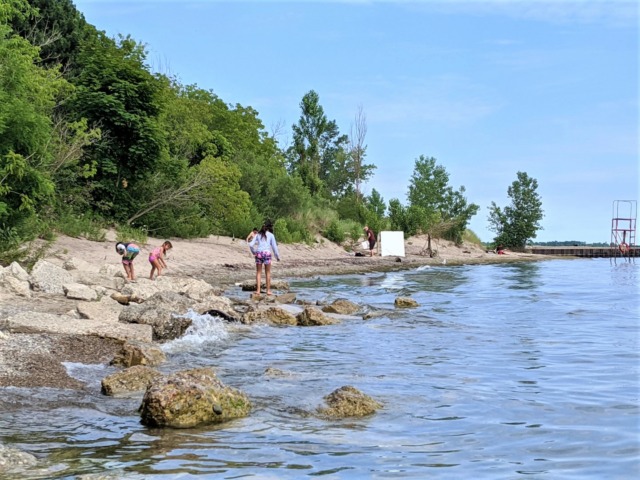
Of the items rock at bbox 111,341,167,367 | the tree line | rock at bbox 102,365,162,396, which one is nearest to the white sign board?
the tree line

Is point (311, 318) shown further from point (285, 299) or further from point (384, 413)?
point (384, 413)

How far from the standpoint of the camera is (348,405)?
6.97 meters

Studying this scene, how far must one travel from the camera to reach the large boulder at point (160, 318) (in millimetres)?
11992

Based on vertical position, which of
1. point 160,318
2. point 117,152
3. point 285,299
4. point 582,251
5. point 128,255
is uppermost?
point 117,152

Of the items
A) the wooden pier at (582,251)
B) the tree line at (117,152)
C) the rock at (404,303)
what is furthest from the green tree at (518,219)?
the rock at (404,303)

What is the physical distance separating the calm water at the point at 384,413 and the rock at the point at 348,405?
0.49 ft

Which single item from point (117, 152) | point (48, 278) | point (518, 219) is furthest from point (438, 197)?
point (48, 278)

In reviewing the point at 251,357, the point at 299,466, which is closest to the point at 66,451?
the point at 299,466

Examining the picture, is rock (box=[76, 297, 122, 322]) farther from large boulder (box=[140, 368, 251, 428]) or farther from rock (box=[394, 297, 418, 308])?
rock (box=[394, 297, 418, 308])

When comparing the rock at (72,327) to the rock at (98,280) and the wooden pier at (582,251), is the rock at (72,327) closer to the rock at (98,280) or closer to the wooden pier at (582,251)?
the rock at (98,280)

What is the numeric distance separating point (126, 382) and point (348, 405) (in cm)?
245

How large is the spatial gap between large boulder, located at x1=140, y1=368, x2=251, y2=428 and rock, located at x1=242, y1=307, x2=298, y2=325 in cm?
789

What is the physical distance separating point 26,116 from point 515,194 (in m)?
67.0

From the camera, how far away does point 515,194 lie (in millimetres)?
79375
